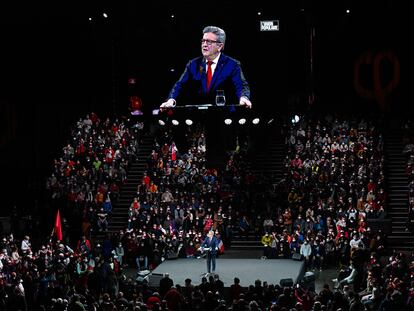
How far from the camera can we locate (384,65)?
36.9m

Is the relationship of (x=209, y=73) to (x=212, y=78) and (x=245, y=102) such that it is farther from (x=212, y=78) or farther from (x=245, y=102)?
(x=245, y=102)

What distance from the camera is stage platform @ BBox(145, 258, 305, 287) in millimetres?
25750

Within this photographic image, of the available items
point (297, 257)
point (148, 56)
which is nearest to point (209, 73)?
point (297, 257)

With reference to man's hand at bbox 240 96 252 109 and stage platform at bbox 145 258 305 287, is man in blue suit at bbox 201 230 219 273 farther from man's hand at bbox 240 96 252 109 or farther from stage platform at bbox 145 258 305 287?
man's hand at bbox 240 96 252 109

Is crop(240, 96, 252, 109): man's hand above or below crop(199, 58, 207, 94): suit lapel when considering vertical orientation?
below

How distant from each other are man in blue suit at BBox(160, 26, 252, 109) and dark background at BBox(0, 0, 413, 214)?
499cm

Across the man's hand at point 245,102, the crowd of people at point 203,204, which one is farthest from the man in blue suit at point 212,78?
the crowd of people at point 203,204

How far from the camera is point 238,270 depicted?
27703 mm

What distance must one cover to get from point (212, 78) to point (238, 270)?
5.99m

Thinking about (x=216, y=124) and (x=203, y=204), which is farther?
(x=203, y=204)

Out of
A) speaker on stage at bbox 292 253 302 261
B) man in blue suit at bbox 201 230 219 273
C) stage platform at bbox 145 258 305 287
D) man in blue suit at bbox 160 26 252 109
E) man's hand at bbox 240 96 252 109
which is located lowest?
stage platform at bbox 145 258 305 287

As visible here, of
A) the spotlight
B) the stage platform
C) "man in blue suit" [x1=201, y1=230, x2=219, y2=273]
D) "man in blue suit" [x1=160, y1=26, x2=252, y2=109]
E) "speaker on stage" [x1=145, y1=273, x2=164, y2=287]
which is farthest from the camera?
the spotlight

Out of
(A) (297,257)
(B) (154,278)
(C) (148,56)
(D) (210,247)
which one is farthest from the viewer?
(C) (148,56)

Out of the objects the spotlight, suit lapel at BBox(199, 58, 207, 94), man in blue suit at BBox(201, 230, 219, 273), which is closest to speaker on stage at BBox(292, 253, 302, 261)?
man in blue suit at BBox(201, 230, 219, 273)
